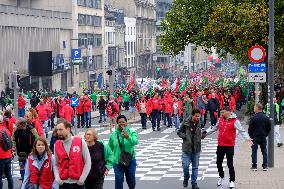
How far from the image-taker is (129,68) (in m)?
118

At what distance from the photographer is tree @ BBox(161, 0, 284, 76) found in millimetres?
35041

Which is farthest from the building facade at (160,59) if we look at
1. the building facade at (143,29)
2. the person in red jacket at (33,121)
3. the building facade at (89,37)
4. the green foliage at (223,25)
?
the person in red jacket at (33,121)

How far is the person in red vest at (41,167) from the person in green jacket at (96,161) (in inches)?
35.1

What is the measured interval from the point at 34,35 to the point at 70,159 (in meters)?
65.9

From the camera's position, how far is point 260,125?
18.1 m

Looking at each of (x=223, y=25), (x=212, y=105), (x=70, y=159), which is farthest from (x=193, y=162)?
(x=223, y=25)

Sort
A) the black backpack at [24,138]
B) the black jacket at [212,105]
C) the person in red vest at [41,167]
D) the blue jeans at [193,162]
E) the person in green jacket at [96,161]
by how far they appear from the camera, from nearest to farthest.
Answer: the person in red vest at [41,167] → the person in green jacket at [96,161] → the black backpack at [24,138] → the blue jeans at [193,162] → the black jacket at [212,105]

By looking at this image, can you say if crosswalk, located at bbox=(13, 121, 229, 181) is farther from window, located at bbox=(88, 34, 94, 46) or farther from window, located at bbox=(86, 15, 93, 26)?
window, located at bbox=(86, 15, 93, 26)

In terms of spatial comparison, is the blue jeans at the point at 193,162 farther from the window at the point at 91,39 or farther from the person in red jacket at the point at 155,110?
the window at the point at 91,39

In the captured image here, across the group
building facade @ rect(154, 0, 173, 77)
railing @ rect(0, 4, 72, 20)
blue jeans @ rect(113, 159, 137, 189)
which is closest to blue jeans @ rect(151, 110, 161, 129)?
blue jeans @ rect(113, 159, 137, 189)

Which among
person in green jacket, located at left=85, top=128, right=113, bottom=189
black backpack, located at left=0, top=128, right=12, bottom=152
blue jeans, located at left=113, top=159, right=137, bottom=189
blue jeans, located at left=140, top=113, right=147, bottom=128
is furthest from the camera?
blue jeans, located at left=140, top=113, right=147, bottom=128

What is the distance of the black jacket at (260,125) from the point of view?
1797 cm

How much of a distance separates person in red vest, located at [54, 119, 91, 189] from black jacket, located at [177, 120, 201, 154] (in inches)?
214

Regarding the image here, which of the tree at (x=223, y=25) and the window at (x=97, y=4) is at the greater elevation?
the window at (x=97, y=4)
